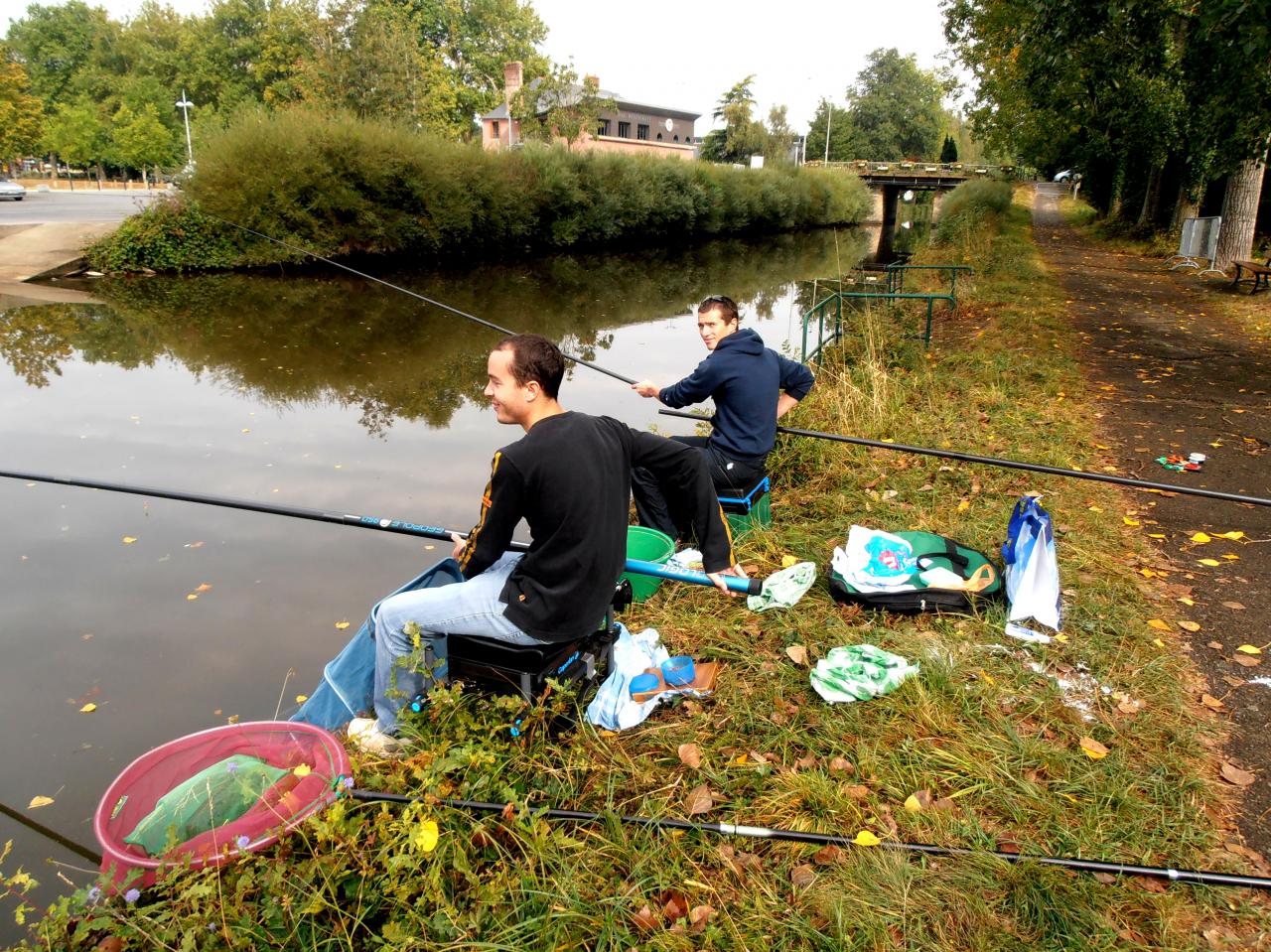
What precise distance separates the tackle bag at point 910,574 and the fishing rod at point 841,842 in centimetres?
157

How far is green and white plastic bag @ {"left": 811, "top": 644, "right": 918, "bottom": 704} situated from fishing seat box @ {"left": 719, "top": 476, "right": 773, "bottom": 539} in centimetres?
145

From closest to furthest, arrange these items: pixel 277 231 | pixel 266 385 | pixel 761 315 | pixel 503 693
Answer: pixel 503 693
pixel 266 385
pixel 761 315
pixel 277 231

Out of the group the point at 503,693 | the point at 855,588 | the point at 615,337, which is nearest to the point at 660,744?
the point at 503,693

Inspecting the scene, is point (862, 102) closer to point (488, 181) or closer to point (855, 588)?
point (488, 181)

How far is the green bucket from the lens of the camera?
4.55 meters

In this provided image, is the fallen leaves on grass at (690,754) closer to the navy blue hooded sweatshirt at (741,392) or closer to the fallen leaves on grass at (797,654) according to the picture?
the fallen leaves on grass at (797,654)

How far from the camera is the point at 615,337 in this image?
14.4 meters

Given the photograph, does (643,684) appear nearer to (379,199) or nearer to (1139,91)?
(1139,91)

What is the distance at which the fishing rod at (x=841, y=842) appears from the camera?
2512mm

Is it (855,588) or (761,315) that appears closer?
(855,588)

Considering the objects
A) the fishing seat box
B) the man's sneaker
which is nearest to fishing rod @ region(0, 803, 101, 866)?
the man's sneaker

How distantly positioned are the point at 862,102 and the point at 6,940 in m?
107

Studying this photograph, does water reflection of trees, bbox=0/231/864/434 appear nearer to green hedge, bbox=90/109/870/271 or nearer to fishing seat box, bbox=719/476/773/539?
green hedge, bbox=90/109/870/271

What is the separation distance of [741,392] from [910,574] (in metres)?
1.38
